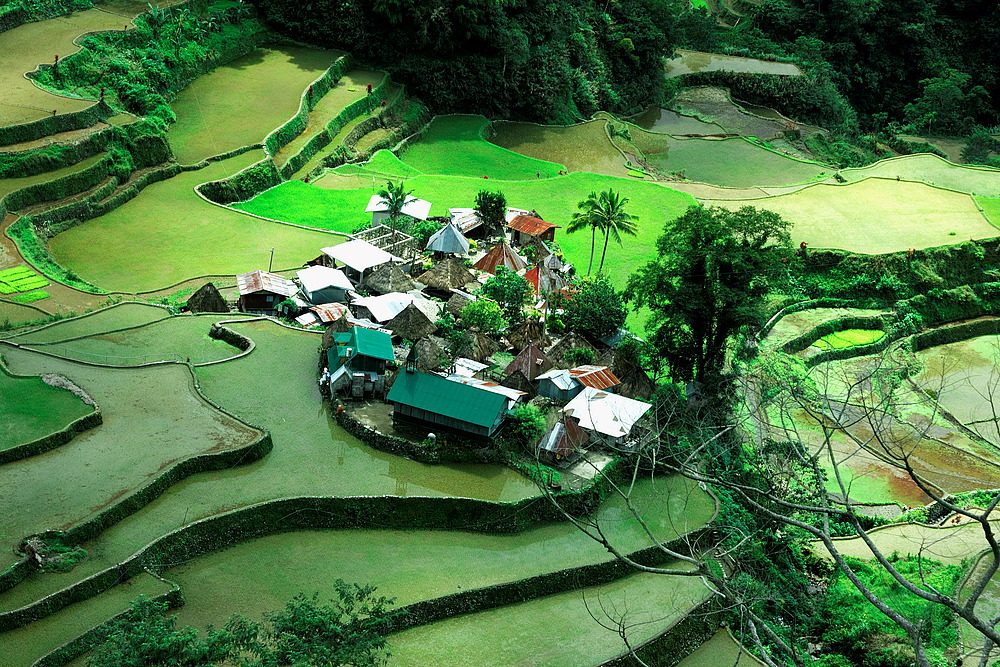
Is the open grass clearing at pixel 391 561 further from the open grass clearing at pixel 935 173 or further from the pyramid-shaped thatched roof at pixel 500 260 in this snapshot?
the open grass clearing at pixel 935 173

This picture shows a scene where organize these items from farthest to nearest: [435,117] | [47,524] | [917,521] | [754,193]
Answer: [435,117], [754,193], [917,521], [47,524]

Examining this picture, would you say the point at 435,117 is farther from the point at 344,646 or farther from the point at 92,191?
the point at 344,646

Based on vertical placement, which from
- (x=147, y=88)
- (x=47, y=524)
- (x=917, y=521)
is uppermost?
(x=147, y=88)

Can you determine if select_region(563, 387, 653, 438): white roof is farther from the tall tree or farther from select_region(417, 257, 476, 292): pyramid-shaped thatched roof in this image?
select_region(417, 257, 476, 292): pyramid-shaped thatched roof

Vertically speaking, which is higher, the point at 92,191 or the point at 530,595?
the point at 92,191

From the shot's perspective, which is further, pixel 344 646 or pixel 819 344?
pixel 819 344

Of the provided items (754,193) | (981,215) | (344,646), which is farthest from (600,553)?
(981,215)

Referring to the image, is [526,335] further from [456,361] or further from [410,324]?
[410,324]

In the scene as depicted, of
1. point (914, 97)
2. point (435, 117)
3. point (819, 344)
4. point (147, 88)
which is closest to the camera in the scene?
point (819, 344)
